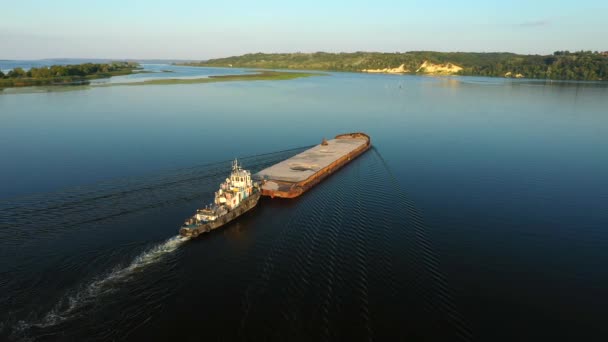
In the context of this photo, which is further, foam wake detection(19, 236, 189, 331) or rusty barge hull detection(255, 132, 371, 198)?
rusty barge hull detection(255, 132, 371, 198)

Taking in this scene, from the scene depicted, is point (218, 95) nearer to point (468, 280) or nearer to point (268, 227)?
point (268, 227)

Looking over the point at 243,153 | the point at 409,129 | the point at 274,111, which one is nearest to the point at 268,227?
the point at 243,153

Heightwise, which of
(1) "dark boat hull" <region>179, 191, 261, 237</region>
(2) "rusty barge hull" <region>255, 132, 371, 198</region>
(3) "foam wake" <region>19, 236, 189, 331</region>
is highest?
(2) "rusty barge hull" <region>255, 132, 371, 198</region>

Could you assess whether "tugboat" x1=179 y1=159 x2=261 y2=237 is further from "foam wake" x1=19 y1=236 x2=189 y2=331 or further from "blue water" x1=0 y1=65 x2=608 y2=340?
"foam wake" x1=19 y1=236 x2=189 y2=331

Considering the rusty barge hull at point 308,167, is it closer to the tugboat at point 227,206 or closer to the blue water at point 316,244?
the blue water at point 316,244

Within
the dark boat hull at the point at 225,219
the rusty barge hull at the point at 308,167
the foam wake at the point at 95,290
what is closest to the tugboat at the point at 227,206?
the dark boat hull at the point at 225,219

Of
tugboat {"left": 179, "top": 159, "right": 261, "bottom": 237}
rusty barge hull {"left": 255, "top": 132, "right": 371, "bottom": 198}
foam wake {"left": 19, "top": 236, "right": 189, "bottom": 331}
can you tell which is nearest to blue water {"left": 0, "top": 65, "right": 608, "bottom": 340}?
foam wake {"left": 19, "top": 236, "right": 189, "bottom": 331}

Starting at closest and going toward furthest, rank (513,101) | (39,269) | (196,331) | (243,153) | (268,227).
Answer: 1. (196,331)
2. (39,269)
3. (268,227)
4. (243,153)
5. (513,101)
